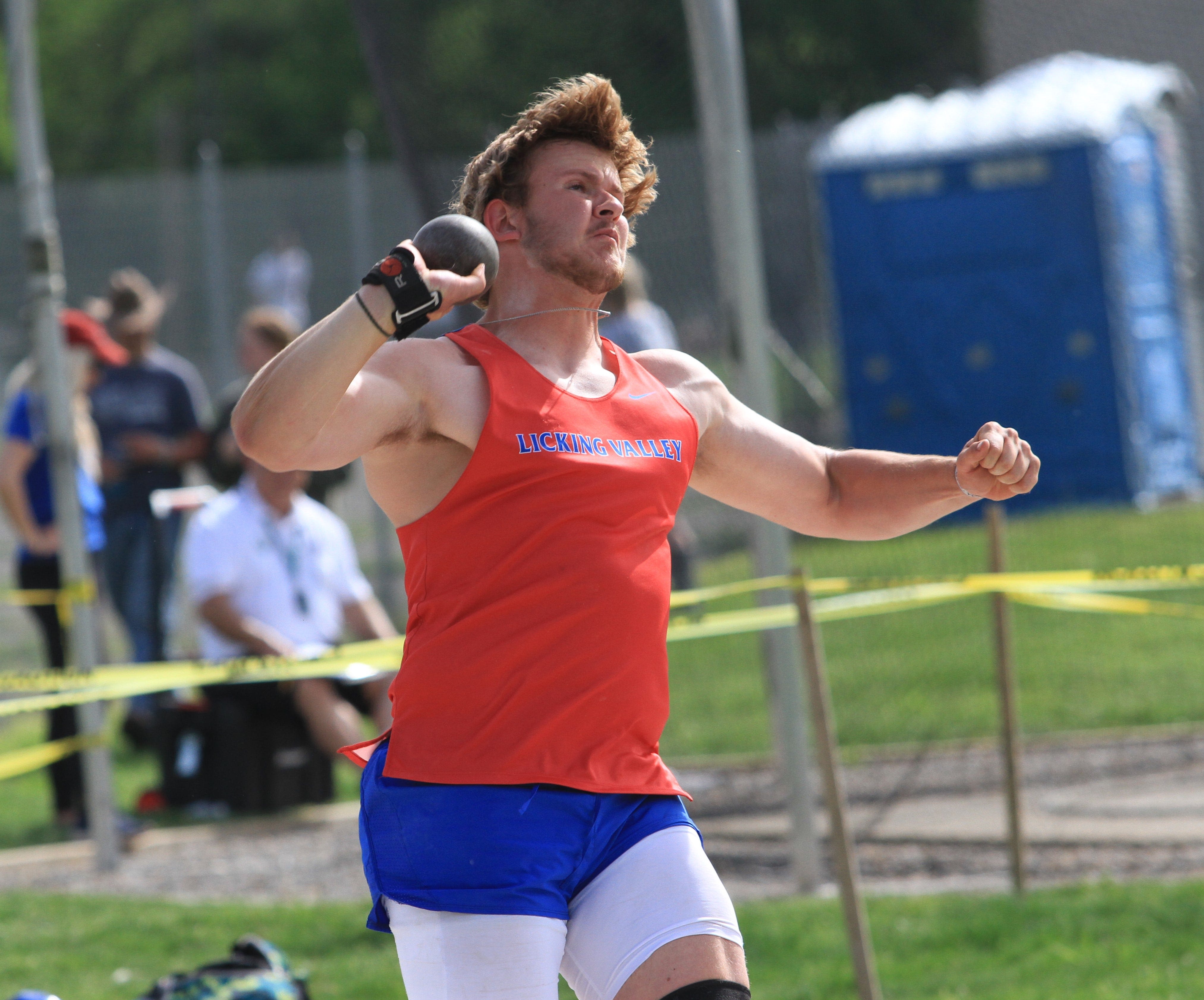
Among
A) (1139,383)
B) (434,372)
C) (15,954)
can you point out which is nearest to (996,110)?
(1139,383)

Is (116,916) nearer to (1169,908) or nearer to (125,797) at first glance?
(125,797)

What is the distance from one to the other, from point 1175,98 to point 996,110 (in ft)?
5.41

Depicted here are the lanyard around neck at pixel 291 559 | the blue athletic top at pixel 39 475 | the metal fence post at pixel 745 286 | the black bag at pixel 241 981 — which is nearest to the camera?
the black bag at pixel 241 981

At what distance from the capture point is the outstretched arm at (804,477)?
310cm

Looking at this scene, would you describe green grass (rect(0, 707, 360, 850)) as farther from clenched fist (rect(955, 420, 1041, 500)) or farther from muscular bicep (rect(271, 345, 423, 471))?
muscular bicep (rect(271, 345, 423, 471))

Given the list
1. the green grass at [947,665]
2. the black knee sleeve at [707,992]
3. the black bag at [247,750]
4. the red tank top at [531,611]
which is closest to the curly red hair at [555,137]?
the red tank top at [531,611]

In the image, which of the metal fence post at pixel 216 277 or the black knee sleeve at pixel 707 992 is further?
the metal fence post at pixel 216 277

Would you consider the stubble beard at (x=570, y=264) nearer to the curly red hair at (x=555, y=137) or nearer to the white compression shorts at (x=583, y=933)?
the curly red hair at (x=555, y=137)

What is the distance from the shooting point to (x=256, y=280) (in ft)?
45.0

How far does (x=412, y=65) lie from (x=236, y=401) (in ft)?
8.44

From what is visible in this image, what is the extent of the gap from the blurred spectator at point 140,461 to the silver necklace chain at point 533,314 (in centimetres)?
621

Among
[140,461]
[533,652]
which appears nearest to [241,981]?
[533,652]

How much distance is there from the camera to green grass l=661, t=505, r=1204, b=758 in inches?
313

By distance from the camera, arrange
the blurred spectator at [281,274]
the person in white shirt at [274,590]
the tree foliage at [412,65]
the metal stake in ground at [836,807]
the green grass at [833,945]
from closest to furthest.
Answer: the metal stake in ground at [836,807], the green grass at [833,945], the person in white shirt at [274,590], the tree foliage at [412,65], the blurred spectator at [281,274]
